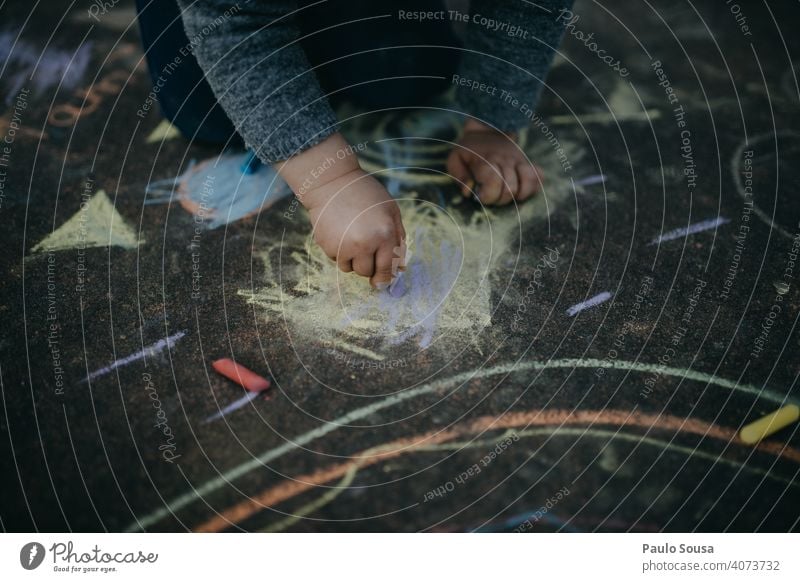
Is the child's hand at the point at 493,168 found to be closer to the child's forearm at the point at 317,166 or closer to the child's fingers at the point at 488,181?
the child's fingers at the point at 488,181

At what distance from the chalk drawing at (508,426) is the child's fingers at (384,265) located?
0.52 feet

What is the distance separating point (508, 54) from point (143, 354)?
1.79 feet

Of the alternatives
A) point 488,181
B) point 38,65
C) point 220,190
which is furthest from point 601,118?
point 38,65

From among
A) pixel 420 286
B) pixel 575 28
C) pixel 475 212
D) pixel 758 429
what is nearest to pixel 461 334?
pixel 420 286

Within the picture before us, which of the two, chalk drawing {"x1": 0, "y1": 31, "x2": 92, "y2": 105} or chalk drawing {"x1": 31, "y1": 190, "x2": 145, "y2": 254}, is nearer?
chalk drawing {"x1": 31, "y1": 190, "x2": 145, "y2": 254}

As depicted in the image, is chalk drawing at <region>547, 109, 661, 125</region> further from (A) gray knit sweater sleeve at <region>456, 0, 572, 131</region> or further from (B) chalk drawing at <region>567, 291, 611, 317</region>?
(B) chalk drawing at <region>567, 291, 611, 317</region>

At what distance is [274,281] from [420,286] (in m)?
0.16

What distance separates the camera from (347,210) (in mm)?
549

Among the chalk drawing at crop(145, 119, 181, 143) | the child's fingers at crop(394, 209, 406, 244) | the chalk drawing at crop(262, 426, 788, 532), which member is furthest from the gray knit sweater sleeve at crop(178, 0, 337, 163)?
the chalk drawing at crop(262, 426, 788, 532)

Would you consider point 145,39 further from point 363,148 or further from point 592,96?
point 592,96

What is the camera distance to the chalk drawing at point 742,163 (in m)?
0.69

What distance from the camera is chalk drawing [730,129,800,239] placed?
2.26ft

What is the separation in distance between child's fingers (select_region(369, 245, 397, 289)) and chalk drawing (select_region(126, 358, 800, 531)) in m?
0.11

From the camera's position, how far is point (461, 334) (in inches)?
22.6
